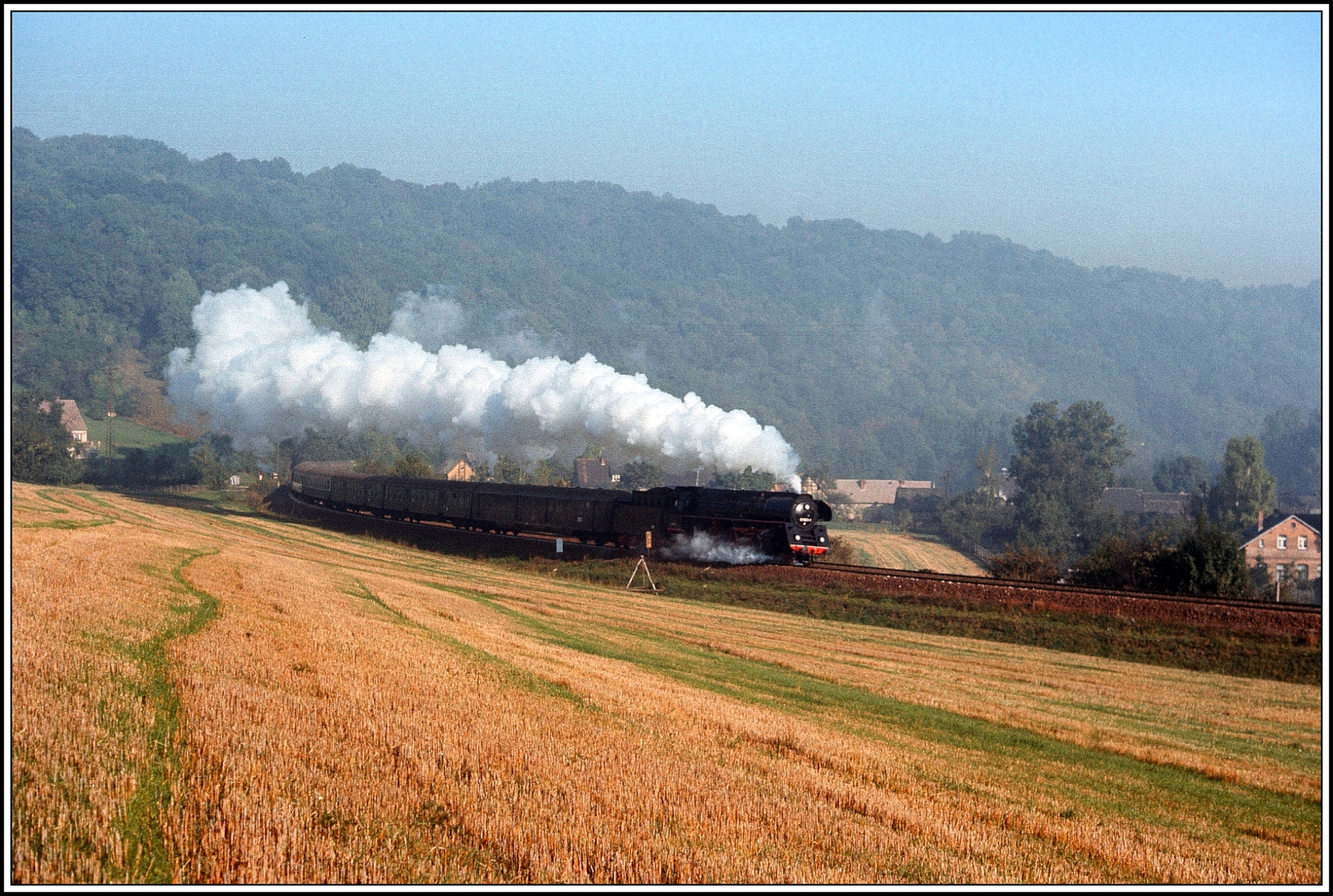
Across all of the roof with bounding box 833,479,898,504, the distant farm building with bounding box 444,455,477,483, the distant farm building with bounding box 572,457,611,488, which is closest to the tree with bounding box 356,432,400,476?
the distant farm building with bounding box 444,455,477,483

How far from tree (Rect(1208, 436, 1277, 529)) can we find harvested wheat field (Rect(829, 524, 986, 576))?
30682 mm

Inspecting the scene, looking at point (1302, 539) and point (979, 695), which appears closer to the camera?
point (979, 695)

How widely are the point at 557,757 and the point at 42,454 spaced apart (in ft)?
287

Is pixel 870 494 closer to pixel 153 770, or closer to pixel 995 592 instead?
pixel 995 592

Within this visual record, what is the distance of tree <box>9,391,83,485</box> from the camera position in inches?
3270

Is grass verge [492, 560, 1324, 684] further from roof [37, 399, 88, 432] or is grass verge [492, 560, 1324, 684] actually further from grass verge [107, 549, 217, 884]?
roof [37, 399, 88, 432]

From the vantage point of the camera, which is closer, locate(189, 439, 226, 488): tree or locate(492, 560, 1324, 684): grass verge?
locate(492, 560, 1324, 684): grass verge

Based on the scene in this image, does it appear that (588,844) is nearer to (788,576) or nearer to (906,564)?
(788,576)

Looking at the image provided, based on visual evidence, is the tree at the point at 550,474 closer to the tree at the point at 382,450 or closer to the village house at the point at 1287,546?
the tree at the point at 382,450

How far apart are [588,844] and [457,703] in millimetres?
5438

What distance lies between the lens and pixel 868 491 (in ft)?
565

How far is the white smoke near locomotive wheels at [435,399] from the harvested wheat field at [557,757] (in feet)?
96.8

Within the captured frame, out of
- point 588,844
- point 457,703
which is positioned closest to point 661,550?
point 457,703

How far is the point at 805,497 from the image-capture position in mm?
46812
